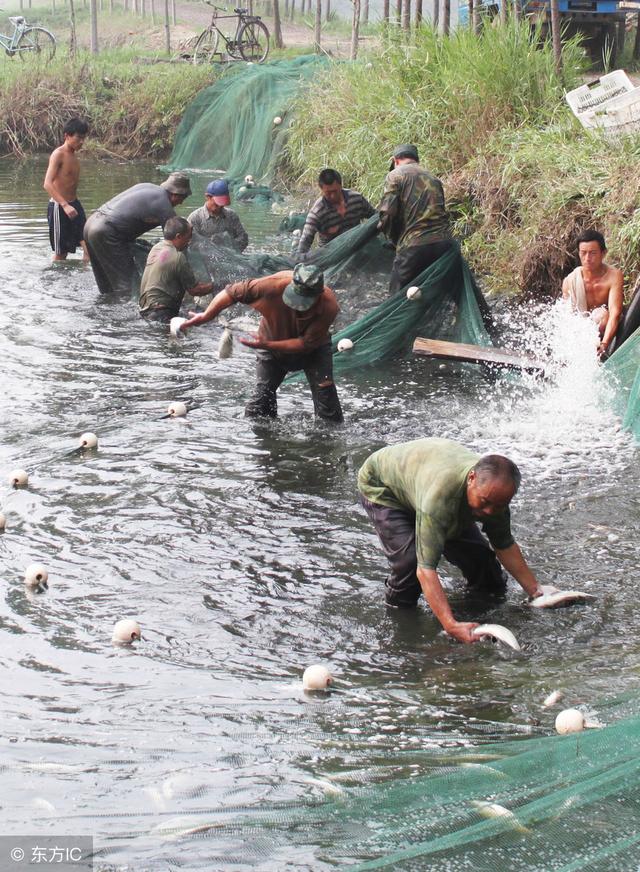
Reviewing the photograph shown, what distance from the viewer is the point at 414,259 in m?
9.52

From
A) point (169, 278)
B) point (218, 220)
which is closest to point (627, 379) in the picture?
point (169, 278)

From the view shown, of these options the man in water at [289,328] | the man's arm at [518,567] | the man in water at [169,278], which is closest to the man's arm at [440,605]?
the man's arm at [518,567]

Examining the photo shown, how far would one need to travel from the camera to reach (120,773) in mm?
3604

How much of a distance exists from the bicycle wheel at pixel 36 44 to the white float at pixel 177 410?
1918cm

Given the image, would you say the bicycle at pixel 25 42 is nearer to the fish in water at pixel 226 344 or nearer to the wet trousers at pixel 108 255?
the wet trousers at pixel 108 255

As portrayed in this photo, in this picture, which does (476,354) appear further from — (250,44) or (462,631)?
(250,44)

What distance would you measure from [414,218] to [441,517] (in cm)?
568

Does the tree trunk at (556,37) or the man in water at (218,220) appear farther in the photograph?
the tree trunk at (556,37)

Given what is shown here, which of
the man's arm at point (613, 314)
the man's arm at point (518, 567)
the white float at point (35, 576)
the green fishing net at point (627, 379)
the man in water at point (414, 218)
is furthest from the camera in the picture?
the man in water at point (414, 218)

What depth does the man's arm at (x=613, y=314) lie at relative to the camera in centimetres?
791

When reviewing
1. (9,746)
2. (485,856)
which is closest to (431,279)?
(9,746)

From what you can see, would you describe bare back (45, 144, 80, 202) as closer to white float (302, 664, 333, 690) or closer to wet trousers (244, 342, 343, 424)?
wet trousers (244, 342, 343, 424)

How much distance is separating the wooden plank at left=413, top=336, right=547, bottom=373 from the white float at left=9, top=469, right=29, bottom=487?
3.28m

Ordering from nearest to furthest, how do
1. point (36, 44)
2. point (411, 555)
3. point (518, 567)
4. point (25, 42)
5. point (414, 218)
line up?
1. point (518, 567)
2. point (411, 555)
3. point (414, 218)
4. point (36, 44)
5. point (25, 42)
